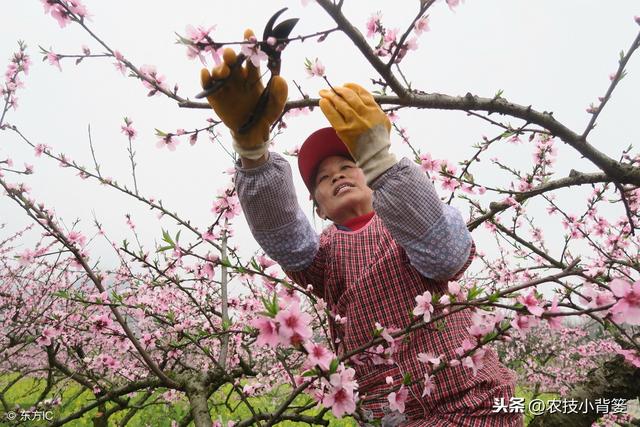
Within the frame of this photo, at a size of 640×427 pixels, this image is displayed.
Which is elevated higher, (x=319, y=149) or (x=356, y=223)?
(x=319, y=149)

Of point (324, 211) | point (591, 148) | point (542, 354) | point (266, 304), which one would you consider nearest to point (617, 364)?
point (591, 148)

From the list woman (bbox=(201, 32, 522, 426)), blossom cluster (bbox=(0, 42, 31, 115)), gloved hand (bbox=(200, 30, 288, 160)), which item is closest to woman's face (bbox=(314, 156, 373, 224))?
woman (bbox=(201, 32, 522, 426))

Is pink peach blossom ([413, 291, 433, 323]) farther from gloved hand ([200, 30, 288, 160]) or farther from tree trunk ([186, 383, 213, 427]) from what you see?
tree trunk ([186, 383, 213, 427])

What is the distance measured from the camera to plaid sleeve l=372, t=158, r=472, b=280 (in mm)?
1433

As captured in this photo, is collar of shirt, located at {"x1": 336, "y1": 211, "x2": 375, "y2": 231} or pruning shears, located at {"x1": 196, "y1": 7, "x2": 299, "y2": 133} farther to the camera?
collar of shirt, located at {"x1": 336, "y1": 211, "x2": 375, "y2": 231}

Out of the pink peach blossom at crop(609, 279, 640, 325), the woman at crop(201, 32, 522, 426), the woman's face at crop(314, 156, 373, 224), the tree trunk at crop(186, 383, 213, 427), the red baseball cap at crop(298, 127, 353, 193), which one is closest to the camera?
the pink peach blossom at crop(609, 279, 640, 325)

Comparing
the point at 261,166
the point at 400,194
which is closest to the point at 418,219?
the point at 400,194

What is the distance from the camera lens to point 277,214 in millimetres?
1714

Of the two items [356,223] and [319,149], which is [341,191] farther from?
[319,149]

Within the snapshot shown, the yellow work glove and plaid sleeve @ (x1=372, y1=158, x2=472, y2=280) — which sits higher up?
the yellow work glove

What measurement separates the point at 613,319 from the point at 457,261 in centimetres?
52

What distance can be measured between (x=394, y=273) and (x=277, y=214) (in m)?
0.57

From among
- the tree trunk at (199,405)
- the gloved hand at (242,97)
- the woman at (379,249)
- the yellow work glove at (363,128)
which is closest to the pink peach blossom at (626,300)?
the woman at (379,249)

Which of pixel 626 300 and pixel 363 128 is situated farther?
pixel 363 128
